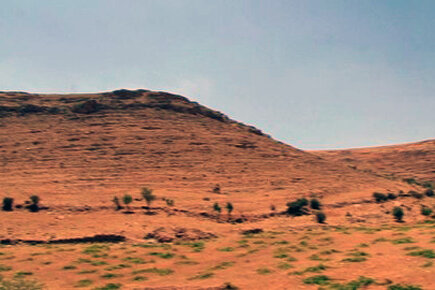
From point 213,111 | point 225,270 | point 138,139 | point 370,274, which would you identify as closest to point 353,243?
point 370,274

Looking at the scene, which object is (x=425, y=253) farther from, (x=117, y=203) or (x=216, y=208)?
(x=117, y=203)

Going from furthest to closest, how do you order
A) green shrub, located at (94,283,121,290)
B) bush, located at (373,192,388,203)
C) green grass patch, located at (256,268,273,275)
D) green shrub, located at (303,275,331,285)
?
bush, located at (373,192,388,203) → green grass patch, located at (256,268,273,275) → green shrub, located at (94,283,121,290) → green shrub, located at (303,275,331,285)

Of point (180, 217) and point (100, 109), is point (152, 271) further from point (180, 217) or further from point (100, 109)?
point (100, 109)

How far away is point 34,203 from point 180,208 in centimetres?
1048

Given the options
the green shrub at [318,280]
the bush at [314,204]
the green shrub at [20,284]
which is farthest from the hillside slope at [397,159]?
the green shrub at [20,284]

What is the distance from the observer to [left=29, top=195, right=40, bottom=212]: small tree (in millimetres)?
26091

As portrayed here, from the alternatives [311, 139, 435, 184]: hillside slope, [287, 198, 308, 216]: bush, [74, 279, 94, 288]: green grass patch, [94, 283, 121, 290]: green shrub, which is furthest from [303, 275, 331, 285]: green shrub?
[311, 139, 435, 184]: hillside slope

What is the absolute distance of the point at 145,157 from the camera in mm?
38812

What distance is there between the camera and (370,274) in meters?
12.3

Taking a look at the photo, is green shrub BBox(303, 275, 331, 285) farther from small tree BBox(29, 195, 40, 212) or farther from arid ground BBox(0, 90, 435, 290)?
small tree BBox(29, 195, 40, 212)

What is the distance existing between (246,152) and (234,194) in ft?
37.4

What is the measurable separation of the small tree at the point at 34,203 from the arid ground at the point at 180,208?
527 millimetres

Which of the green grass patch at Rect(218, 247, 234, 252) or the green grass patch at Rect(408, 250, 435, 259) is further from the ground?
the green grass patch at Rect(408, 250, 435, 259)

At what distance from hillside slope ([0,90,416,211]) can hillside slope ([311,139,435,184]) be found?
19.7 m
